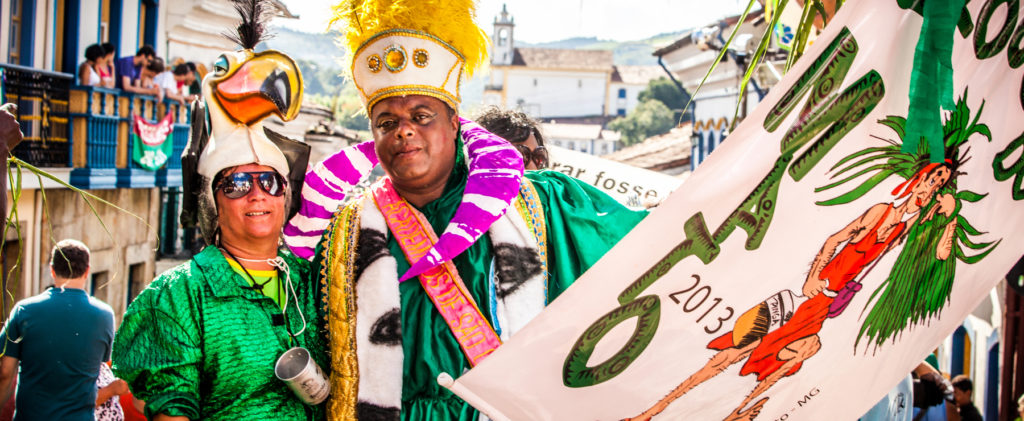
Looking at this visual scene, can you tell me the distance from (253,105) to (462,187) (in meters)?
0.81

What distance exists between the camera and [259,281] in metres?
3.03

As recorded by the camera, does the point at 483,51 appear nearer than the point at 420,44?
No

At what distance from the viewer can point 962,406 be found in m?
6.52

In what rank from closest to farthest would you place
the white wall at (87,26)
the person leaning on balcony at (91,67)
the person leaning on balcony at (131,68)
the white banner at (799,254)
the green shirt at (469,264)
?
1. the white banner at (799,254)
2. the green shirt at (469,264)
3. the person leaning on balcony at (91,67)
4. the white wall at (87,26)
5. the person leaning on balcony at (131,68)

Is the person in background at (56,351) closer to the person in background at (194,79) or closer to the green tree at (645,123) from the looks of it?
the person in background at (194,79)

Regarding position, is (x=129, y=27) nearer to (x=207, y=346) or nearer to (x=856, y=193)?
(x=207, y=346)

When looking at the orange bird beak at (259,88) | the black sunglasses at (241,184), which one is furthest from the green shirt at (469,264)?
the orange bird beak at (259,88)

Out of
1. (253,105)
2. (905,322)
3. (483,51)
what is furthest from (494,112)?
(905,322)

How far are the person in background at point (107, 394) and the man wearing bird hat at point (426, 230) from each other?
2576mm

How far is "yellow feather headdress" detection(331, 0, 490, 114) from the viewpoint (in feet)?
10.9

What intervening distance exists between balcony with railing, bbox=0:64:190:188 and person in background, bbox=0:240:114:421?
5.38m

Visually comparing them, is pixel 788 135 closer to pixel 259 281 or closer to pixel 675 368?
pixel 675 368

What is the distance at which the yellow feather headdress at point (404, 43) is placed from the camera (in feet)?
10.9

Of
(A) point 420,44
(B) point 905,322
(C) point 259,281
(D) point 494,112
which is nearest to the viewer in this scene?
(B) point 905,322
